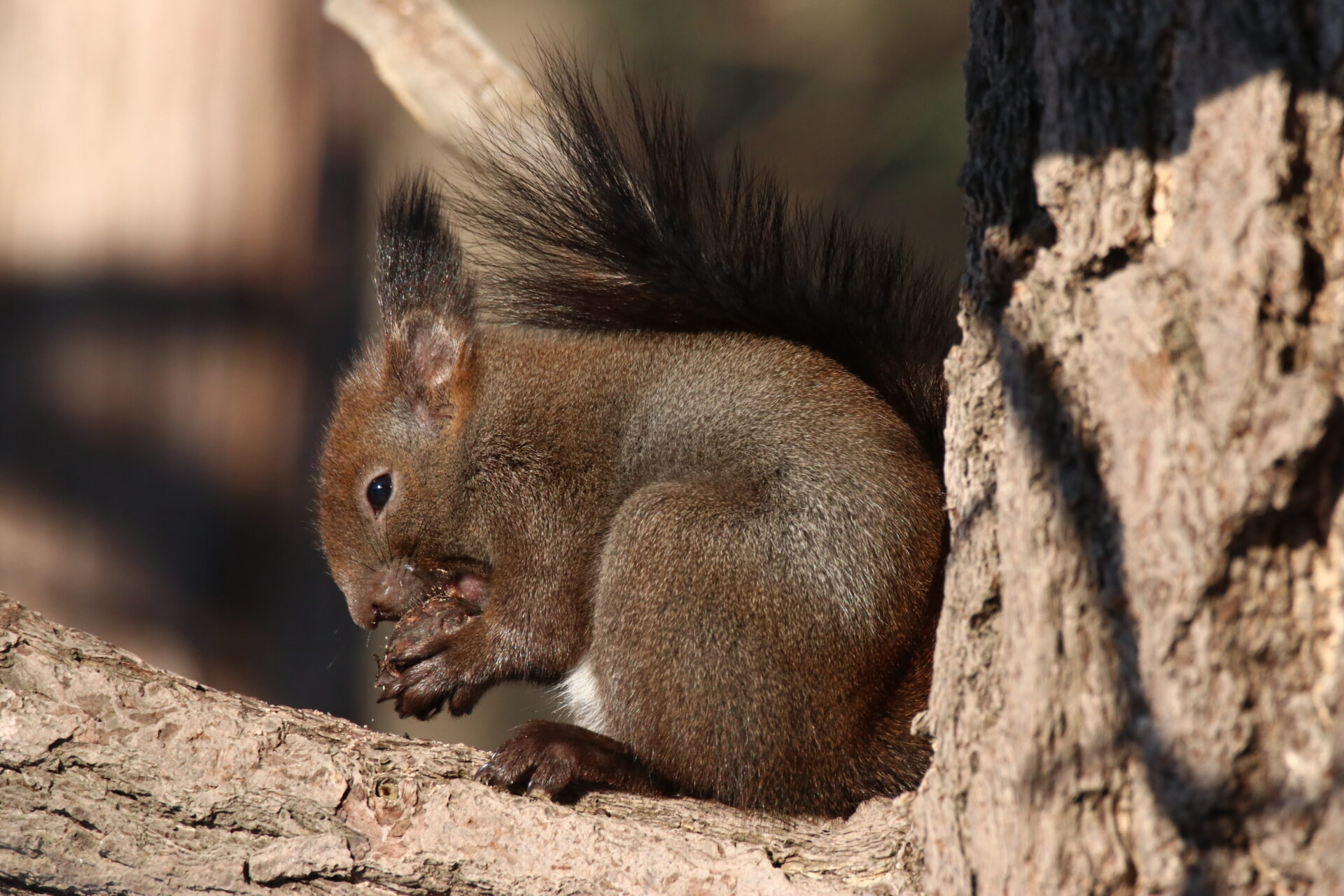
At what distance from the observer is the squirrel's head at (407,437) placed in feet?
8.18

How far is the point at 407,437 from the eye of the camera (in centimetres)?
255

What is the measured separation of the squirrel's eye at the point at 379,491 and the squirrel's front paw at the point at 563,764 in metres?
0.80

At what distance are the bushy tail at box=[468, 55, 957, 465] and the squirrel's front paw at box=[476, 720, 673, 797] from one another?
2.77ft

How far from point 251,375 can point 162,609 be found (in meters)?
0.77

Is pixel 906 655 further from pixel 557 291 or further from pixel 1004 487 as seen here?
pixel 557 291

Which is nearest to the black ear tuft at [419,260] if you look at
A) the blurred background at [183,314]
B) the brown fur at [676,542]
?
the brown fur at [676,542]

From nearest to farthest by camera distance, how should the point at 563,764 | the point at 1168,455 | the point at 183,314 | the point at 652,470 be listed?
the point at 1168,455, the point at 563,764, the point at 652,470, the point at 183,314

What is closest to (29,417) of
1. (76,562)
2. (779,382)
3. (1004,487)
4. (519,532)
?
Answer: (76,562)

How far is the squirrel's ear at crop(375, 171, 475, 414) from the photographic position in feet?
8.23

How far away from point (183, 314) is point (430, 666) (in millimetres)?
1841

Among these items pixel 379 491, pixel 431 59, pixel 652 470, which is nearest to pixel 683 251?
pixel 652 470

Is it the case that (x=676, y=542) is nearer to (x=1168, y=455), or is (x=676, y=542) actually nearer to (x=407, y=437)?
(x=407, y=437)

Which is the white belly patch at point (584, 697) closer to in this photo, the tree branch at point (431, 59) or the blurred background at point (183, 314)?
the blurred background at point (183, 314)

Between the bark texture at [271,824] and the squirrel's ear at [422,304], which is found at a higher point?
the squirrel's ear at [422,304]
